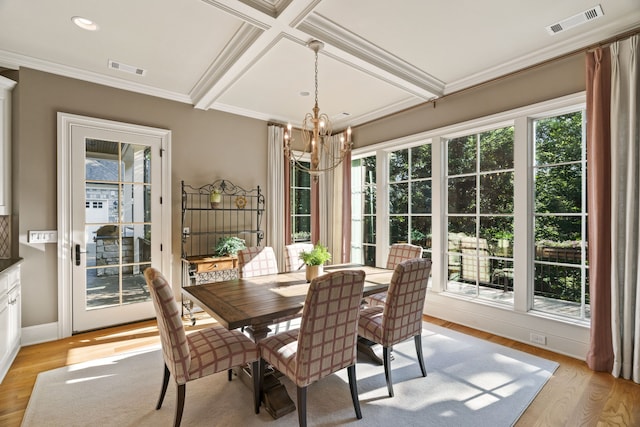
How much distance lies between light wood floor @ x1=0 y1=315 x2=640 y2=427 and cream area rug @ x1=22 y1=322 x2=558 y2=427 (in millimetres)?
88

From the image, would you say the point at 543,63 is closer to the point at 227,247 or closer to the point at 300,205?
the point at 300,205

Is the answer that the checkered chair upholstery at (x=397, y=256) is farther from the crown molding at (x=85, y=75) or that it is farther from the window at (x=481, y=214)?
the crown molding at (x=85, y=75)

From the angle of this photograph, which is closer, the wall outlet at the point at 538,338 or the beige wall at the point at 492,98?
the beige wall at the point at 492,98

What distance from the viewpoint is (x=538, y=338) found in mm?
3111

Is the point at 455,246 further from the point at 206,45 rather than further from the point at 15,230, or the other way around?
the point at 15,230

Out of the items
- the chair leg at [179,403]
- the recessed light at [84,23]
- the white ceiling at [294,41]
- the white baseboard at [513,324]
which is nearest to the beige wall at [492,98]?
the white ceiling at [294,41]

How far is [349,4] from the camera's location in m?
2.30

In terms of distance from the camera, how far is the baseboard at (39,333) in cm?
317

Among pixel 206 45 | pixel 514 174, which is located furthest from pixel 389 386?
pixel 206 45

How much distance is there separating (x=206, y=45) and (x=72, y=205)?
2.27 m

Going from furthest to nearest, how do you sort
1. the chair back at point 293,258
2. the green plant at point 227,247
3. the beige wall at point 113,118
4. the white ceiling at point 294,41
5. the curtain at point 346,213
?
the curtain at point 346,213, the green plant at point 227,247, the chair back at point 293,258, the beige wall at point 113,118, the white ceiling at point 294,41

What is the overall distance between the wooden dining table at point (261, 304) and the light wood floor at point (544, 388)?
4.24 feet

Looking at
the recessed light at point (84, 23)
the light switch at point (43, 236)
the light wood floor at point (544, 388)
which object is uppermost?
the recessed light at point (84, 23)

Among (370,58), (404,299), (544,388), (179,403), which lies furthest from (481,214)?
(179,403)
